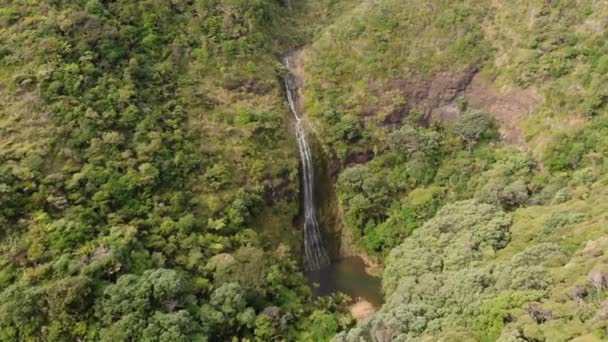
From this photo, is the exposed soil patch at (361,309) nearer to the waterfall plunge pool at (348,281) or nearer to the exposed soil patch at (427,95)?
the waterfall plunge pool at (348,281)

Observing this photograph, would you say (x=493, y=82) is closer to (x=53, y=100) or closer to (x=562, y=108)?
(x=562, y=108)

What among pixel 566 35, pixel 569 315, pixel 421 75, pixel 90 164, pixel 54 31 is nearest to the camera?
pixel 569 315

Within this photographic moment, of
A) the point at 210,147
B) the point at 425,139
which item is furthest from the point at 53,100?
the point at 425,139

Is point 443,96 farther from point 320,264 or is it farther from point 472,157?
point 320,264

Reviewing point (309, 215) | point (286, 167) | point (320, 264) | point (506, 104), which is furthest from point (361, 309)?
point (506, 104)

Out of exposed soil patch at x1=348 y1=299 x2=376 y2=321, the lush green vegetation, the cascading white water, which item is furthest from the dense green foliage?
the cascading white water

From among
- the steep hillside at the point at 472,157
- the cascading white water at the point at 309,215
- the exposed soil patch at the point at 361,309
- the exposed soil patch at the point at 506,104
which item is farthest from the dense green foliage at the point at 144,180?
the exposed soil patch at the point at 506,104

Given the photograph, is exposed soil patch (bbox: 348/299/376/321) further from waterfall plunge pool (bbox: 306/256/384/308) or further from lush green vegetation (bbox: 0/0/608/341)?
lush green vegetation (bbox: 0/0/608/341)
